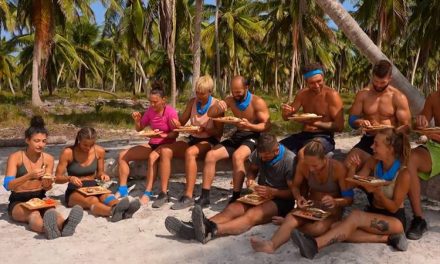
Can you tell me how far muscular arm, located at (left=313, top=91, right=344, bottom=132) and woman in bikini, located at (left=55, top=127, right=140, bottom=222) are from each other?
87.4 inches

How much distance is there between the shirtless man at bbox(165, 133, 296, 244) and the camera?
167 inches

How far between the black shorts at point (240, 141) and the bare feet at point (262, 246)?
64.4 inches

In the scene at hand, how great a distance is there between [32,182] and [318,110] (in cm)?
323

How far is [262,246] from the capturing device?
3873 millimetres

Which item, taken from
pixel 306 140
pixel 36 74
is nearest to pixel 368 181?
pixel 306 140

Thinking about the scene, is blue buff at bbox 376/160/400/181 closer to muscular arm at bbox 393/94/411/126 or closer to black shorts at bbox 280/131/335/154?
muscular arm at bbox 393/94/411/126

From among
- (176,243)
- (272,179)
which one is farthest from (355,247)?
(176,243)

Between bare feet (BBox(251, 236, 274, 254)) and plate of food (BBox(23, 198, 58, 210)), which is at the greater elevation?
plate of food (BBox(23, 198, 58, 210))

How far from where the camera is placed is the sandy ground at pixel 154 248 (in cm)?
377

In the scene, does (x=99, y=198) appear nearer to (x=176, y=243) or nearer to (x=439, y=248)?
(x=176, y=243)

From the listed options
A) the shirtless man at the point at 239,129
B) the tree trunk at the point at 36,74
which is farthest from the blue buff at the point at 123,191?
the tree trunk at the point at 36,74

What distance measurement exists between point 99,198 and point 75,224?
761 mm

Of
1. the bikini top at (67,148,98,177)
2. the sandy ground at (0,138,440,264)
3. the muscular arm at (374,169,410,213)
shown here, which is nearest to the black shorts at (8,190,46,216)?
the sandy ground at (0,138,440,264)

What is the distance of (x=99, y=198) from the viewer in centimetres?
522
